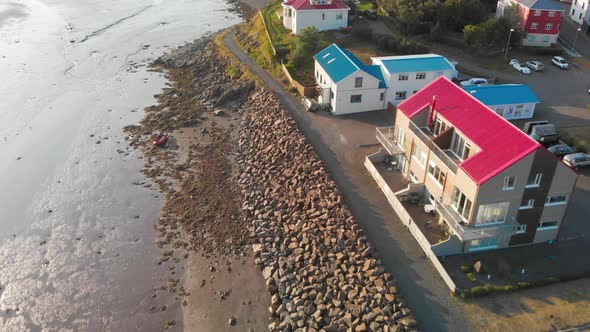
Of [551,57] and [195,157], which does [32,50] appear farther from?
[551,57]

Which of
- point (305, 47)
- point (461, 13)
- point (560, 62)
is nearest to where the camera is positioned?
point (560, 62)

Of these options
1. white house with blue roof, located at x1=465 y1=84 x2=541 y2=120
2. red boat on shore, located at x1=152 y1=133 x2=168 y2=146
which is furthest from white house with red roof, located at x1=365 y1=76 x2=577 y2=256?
red boat on shore, located at x1=152 y1=133 x2=168 y2=146

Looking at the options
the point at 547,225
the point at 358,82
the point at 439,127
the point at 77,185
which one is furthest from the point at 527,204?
the point at 77,185

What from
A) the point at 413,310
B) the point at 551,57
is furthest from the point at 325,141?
the point at 551,57

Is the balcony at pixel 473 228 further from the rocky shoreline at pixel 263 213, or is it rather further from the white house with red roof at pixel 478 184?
the rocky shoreline at pixel 263 213

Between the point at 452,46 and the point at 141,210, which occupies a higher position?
the point at 452,46

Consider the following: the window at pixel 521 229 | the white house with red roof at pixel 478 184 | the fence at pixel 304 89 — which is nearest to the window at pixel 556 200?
the white house with red roof at pixel 478 184

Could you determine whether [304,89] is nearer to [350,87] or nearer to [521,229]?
[350,87]
